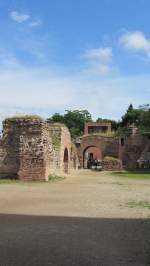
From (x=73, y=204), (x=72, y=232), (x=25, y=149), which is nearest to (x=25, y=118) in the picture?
(x=25, y=149)

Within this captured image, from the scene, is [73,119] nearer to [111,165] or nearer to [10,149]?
[111,165]

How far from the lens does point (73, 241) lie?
714 centimetres

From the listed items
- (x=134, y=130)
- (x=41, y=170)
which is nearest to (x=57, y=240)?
(x=41, y=170)

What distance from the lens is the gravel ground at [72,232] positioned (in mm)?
6062

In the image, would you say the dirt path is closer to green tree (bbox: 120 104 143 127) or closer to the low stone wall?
the low stone wall

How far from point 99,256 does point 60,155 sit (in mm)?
22819

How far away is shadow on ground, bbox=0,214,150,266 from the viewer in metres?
5.96

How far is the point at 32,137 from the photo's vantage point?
21.7 m

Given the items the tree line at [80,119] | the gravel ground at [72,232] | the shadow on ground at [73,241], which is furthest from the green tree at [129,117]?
the shadow on ground at [73,241]

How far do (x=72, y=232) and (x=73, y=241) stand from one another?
73 cm

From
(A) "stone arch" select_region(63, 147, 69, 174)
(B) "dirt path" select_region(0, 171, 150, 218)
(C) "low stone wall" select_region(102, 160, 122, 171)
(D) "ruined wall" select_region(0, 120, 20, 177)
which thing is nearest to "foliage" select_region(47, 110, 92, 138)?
(C) "low stone wall" select_region(102, 160, 122, 171)

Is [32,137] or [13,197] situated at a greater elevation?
[32,137]

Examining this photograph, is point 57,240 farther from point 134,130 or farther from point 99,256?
point 134,130

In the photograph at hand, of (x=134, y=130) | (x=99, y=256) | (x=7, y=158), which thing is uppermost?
(x=134, y=130)
